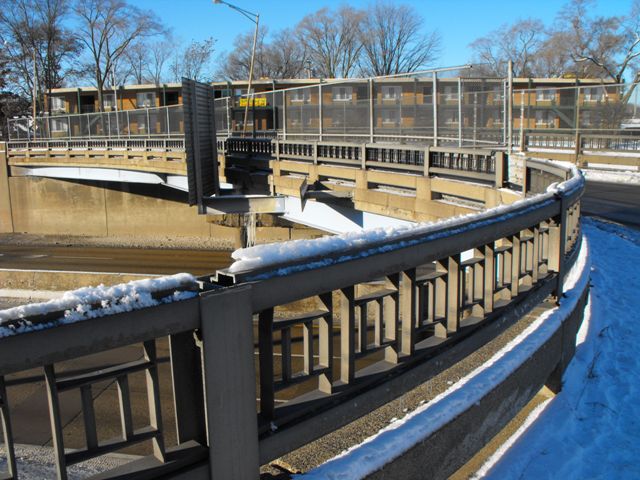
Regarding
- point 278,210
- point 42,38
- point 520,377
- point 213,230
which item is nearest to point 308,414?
point 520,377

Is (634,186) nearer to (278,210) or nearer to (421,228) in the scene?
(278,210)

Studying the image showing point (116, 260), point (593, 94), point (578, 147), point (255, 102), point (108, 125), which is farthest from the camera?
point (108, 125)

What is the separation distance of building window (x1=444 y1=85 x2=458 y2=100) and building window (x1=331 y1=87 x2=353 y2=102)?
408cm

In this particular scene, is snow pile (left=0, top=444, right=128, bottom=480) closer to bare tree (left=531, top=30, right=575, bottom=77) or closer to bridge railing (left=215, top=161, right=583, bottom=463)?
bridge railing (left=215, top=161, right=583, bottom=463)

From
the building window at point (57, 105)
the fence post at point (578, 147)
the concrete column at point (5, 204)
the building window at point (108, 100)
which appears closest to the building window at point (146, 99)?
the building window at point (108, 100)

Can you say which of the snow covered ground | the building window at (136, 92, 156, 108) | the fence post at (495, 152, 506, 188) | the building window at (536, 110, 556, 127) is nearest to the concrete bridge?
the snow covered ground

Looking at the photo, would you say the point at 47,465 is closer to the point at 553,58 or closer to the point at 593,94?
the point at 593,94

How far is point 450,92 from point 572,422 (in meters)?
7.99

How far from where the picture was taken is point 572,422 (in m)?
4.21

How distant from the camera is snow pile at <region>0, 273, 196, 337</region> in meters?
1.71

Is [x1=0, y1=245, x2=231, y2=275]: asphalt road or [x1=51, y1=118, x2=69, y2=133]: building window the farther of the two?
[x1=51, y1=118, x2=69, y2=133]: building window

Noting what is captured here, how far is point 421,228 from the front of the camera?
10.7ft

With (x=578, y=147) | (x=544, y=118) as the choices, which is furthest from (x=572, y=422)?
(x=544, y=118)

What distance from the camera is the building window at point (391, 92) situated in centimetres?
1275
